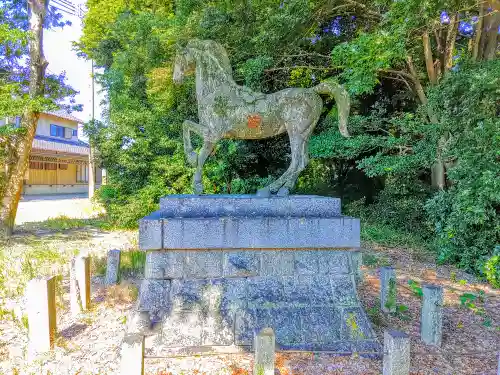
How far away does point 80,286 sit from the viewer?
431 cm

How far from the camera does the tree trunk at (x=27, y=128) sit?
29.2 feet

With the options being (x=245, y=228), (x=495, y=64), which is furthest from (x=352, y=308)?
(x=495, y=64)

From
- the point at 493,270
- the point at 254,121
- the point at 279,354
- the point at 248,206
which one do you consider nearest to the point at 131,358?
the point at 279,354

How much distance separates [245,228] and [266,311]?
0.79m

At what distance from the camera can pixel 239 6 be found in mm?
8203

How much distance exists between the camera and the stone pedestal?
3186 mm

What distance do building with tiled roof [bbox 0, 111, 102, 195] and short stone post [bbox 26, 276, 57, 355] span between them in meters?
20.7

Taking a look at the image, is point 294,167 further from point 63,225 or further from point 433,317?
point 63,225

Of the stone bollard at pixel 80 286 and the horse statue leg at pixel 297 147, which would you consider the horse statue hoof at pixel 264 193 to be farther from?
the stone bollard at pixel 80 286

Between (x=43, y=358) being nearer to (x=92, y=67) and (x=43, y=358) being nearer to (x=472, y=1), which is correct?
(x=472, y=1)

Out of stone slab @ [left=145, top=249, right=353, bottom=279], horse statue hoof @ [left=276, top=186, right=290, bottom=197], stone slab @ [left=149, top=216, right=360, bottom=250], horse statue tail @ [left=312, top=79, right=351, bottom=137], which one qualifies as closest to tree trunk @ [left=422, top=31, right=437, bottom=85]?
horse statue tail @ [left=312, top=79, right=351, bottom=137]

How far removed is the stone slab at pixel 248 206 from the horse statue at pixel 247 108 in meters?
0.28

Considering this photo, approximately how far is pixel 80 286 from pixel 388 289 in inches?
146

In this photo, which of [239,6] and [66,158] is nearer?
[239,6]
